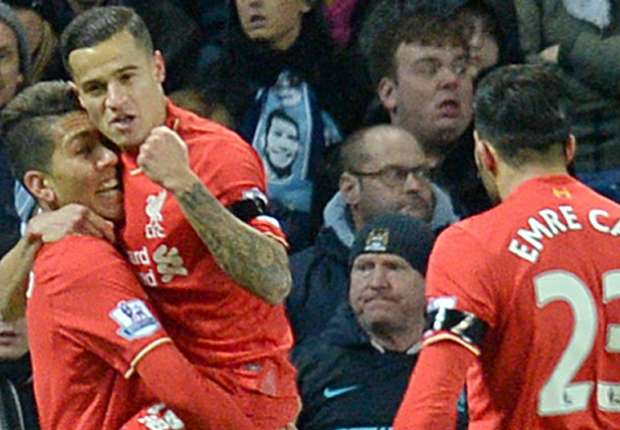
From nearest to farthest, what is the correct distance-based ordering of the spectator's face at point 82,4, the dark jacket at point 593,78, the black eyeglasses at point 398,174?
1. the black eyeglasses at point 398,174
2. the dark jacket at point 593,78
3. the spectator's face at point 82,4

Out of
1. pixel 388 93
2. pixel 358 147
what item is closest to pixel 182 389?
pixel 358 147

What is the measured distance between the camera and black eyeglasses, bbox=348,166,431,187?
24.0 feet

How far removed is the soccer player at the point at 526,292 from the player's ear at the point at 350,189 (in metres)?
2.04

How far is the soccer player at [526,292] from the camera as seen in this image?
16.5ft

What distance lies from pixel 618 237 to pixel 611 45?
2353 mm

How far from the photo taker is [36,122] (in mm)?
5582

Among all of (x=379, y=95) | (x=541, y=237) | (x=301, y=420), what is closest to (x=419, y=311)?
(x=301, y=420)

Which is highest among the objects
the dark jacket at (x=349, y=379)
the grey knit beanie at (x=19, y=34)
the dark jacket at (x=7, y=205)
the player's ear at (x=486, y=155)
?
the player's ear at (x=486, y=155)

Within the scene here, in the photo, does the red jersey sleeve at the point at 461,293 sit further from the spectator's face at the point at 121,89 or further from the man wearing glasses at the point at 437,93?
the man wearing glasses at the point at 437,93

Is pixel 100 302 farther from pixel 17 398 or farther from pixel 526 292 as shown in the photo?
pixel 17 398

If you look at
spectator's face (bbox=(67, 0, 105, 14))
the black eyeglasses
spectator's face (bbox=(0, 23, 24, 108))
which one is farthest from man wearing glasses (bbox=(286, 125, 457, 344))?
spectator's face (bbox=(67, 0, 105, 14))

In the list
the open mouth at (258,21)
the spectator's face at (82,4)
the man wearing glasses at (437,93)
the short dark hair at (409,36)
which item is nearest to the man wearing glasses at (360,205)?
the man wearing glasses at (437,93)

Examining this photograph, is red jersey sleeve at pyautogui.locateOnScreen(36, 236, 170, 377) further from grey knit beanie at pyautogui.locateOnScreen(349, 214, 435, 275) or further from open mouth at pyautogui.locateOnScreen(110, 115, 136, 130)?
grey knit beanie at pyautogui.locateOnScreen(349, 214, 435, 275)

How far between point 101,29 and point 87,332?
2.75 ft
